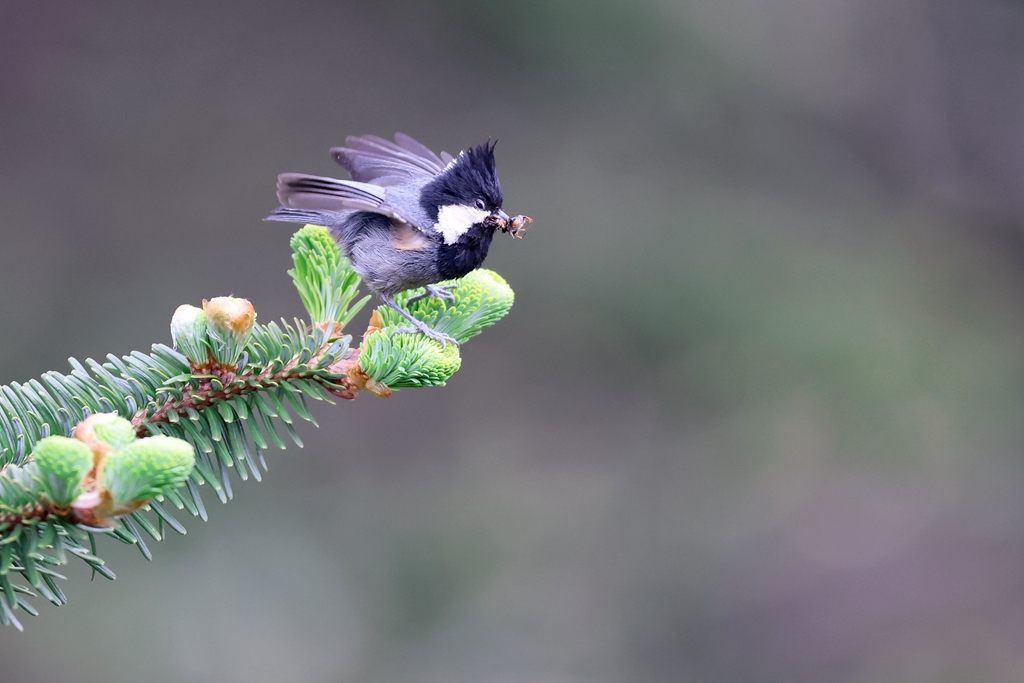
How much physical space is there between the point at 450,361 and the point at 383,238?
0.60 m

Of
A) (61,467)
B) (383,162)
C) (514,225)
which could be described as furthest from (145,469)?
(383,162)

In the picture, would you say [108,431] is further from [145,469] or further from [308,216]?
[308,216]

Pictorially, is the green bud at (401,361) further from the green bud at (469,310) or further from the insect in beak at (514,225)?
the insect in beak at (514,225)

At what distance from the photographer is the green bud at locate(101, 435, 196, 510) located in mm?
904

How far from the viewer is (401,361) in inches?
52.4

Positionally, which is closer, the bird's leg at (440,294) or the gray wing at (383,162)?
the bird's leg at (440,294)

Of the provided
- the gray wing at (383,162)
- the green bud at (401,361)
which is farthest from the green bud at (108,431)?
the gray wing at (383,162)

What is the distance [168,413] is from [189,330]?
0.15 metres

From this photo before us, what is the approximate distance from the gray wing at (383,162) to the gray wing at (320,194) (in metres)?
0.36

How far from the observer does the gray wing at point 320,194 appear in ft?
5.68

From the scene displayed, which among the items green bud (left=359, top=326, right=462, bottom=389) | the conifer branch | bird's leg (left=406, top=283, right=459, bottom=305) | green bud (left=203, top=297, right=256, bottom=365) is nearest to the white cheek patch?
bird's leg (left=406, top=283, right=459, bottom=305)

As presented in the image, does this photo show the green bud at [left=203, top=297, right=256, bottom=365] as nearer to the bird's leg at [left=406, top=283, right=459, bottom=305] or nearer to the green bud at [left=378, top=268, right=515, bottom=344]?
the green bud at [left=378, top=268, right=515, bottom=344]

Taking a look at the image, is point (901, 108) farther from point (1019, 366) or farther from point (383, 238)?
point (383, 238)

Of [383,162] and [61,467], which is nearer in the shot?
[61,467]
